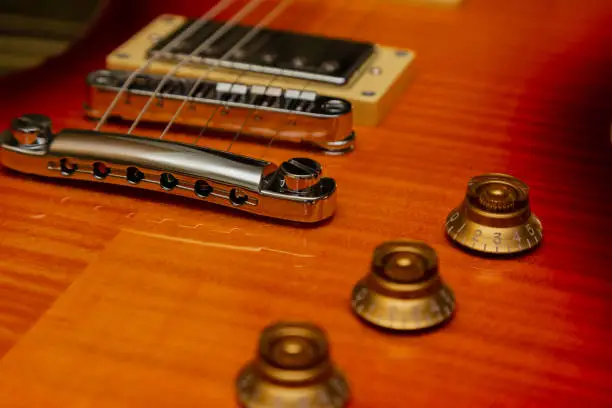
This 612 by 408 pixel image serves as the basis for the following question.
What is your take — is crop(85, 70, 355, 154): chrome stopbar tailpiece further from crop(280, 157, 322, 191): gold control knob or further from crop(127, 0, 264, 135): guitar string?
crop(280, 157, 322, 191): gold control knob

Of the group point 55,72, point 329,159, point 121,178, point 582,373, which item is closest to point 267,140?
point 329,159

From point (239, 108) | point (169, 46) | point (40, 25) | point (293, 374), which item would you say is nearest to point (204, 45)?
point (169, 46)

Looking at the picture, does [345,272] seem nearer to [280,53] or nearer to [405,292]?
[405,292]

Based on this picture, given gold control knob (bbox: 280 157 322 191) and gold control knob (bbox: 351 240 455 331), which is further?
gold control knob (bbox: 280 157 322 191)

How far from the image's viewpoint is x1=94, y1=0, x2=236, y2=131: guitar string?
3.11 feet


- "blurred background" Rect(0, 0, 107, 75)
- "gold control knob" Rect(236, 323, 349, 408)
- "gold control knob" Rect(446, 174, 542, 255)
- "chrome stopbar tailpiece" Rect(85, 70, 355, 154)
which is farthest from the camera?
"blurred background" Rect(0, 0, 107, 75)

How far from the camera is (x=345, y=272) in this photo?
28.8 inches

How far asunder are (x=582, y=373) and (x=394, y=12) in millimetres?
727

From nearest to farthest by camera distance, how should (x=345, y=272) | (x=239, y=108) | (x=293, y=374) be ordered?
(x=293, y=374), (x=345, y=272), (x=239, y=108)

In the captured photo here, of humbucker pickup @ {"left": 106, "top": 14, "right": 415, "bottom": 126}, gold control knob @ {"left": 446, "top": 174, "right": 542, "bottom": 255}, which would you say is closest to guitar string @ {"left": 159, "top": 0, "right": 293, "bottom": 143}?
humbucker pickup @ {"left": 106, "top": 14, "right": 415, "bottom": 126}

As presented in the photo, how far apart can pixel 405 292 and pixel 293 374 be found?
0.12 metres

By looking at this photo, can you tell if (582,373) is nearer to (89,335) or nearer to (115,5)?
(89,335)

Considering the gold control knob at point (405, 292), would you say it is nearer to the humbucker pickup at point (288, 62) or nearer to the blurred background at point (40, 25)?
the humbucker pickup at point (288, 62)

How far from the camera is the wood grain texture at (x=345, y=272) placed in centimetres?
62
